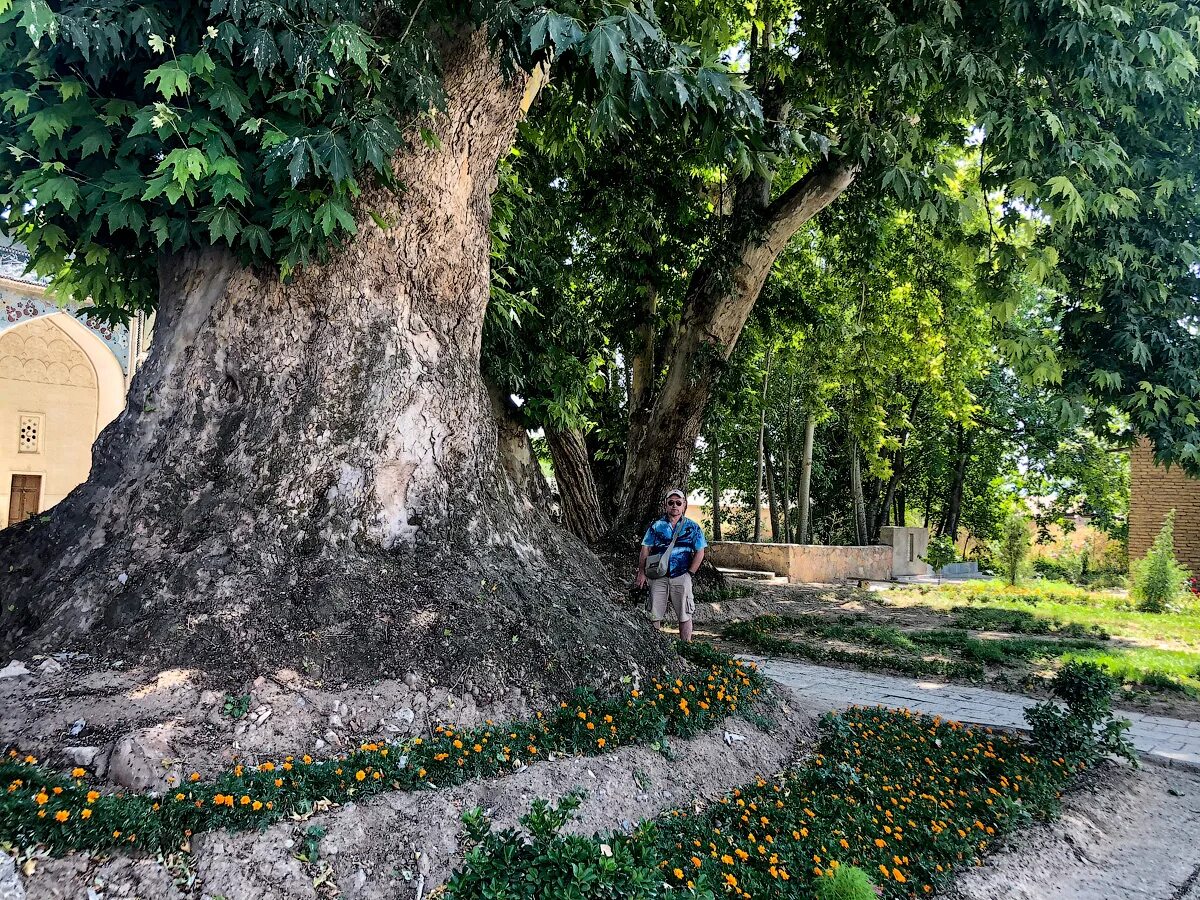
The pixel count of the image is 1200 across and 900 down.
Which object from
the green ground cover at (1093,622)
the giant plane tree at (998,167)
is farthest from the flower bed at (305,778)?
the green ground cover at (1093,622)

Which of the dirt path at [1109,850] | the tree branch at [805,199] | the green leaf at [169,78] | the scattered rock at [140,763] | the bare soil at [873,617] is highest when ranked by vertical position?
the tree branch at [805,199]

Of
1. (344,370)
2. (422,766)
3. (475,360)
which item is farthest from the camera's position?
(475,360)

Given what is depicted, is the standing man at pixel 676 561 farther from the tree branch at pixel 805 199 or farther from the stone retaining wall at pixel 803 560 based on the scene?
the stone retaining wall at pixel 803 560

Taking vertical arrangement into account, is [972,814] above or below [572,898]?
below

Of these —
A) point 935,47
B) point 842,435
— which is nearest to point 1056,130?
point 935,47

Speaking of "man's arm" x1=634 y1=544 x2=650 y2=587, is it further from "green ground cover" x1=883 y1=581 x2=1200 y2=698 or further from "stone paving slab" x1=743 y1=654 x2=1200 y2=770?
"green ground cover" x1=883 y1=581 x2=1200 y2=698

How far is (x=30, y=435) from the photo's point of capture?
1681cm

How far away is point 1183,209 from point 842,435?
58.7 ft

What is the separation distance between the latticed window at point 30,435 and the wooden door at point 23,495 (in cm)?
60

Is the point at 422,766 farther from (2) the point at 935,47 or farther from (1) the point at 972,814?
(2) the point at 935,47

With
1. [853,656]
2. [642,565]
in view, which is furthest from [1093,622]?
[642,565]

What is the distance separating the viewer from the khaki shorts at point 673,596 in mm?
7362

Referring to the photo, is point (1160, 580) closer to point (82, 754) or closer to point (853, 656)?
point (853, 656)

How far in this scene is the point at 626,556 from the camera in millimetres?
10594
